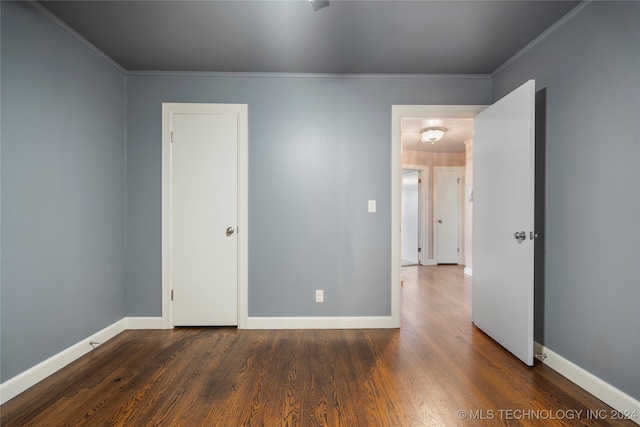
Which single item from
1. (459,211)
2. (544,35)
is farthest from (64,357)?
(459,211)

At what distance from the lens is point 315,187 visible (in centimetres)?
282

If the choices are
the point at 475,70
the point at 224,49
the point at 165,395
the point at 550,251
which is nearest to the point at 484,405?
the point at 550,251

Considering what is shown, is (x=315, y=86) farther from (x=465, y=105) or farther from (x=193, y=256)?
(x=193, y=256)

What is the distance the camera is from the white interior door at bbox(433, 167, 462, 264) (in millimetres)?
6473

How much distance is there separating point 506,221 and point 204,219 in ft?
8.58

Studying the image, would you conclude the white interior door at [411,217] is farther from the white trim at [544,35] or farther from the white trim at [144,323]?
the white trim at [144,323]

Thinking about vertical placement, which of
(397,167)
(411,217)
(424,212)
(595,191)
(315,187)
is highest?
A: (397,167)

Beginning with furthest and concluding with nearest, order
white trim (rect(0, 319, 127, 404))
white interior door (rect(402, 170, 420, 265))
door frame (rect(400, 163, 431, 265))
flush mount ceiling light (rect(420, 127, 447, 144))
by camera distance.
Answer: white interior door (rect(402, 170, 420, 265)) < door frame (rect(400, 163, 431, 265)) < flush mount ceiling light (rect(420, 127, 447, 144)) < white trim (rect(0, 319, 127, 404))

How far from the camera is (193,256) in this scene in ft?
9.18

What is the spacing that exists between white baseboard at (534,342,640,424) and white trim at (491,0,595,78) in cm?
228

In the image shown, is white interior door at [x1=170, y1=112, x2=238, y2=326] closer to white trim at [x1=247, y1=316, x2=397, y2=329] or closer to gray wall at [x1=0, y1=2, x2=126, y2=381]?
white trim at [x1=247, y1=316, x2=397, y2=329]

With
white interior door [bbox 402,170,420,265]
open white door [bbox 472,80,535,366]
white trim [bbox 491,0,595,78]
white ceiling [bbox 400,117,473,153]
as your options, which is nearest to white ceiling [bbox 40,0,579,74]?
white trim [bbox 491,0,595,78]

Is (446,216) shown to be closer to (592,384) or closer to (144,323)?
(592,384)

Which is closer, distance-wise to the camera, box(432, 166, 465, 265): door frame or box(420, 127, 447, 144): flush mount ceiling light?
box(420, 127, 447, 144): flush mount ceiling light
